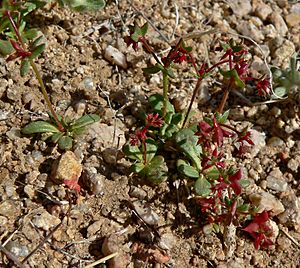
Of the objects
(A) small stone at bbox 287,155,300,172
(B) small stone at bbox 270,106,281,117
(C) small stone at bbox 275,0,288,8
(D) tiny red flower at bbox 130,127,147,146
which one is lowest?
(A) small stone at bbox 287,155,300,172

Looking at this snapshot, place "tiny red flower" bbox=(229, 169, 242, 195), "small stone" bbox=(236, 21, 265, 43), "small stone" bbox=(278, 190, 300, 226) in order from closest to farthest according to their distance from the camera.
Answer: "tiny red flower" bbox=(229, 169, 242, 195)
"small stone" bbox=(278, 190, 300, 226)
"small stone" bbox=(236, 21, 265, 43)

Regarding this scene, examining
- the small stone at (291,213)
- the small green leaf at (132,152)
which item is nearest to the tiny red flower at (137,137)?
the small green leaf at (132,152)

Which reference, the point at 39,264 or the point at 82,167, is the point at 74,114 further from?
the point at 39,264

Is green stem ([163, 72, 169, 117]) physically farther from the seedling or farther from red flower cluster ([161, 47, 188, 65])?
the seedling

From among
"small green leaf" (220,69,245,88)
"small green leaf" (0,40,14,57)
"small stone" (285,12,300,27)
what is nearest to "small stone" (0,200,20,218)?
"small green leaf" (0,40,14,57)

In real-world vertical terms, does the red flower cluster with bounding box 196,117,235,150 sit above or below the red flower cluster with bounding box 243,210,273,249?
above

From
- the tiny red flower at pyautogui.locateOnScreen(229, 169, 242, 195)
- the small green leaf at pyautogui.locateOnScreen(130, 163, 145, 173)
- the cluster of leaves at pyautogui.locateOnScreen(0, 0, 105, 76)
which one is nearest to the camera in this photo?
the cluster of leaves at pyautogui.locateOnScreen(0, 0, 105, 76)

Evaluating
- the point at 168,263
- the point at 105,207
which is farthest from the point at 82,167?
the point at 168,263

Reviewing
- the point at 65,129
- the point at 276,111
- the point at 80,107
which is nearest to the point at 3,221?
the point at 65,129
